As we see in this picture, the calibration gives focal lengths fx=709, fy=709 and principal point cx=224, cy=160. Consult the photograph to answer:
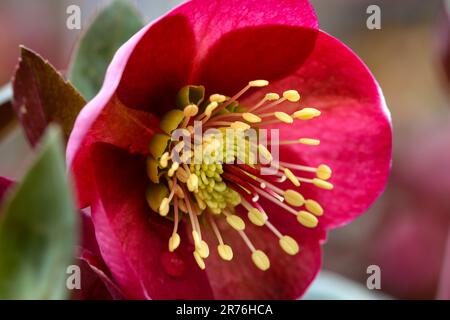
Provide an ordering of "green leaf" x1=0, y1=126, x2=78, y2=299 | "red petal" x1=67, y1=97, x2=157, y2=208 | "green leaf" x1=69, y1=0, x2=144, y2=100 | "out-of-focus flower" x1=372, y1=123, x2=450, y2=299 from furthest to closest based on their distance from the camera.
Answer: "out-of-focus flower" x1=372, y1=123, x2=450, y2=299 → "green leaf" x1=69, y1=0, x2=144, y2=100 → "red petal" x1=67, y1=97, x2=157, y2=208 → "green leaf" x1=0, y1=126, x2=78, y2=299

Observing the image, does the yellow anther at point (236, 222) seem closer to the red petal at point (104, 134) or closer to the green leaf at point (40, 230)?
the red petal at point (104, 134)

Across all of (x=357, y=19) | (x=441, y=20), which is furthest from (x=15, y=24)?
(x=441, y=20)

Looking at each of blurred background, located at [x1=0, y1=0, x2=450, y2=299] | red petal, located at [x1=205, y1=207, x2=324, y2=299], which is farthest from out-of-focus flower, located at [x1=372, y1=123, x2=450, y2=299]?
red petal, located at [x1=205, y1=207, x2=324, y2=299]

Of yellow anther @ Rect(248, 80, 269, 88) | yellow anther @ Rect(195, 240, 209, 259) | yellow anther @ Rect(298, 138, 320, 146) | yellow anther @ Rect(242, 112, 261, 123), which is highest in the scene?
yellow anther @ Rect(248, 80, 269, 88)

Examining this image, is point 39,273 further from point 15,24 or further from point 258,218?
point 15,24

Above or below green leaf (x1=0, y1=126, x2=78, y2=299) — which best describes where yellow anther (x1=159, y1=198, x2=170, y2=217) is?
below

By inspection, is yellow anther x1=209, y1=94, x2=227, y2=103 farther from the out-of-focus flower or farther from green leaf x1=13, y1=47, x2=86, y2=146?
the out-of-focus flower
